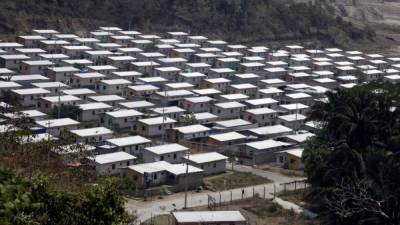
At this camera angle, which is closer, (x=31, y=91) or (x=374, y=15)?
(x=31, y=91)

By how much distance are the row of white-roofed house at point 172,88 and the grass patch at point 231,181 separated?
0.63 meters

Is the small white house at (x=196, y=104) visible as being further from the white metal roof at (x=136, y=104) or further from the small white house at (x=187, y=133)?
the small white house at (x=187, y=133)

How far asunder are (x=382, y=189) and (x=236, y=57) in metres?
31.0

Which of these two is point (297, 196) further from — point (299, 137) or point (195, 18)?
point (195, 18)

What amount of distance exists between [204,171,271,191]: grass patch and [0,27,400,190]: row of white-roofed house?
2.06ft

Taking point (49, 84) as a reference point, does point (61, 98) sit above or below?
below

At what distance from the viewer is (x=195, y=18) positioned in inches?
2293

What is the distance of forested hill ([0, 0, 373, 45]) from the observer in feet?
171

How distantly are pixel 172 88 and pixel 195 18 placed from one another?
77.1ft

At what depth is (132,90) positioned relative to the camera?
115ft

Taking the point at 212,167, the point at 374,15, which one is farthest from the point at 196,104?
the point at 374,15

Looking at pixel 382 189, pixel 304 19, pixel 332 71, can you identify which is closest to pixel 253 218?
pixel 382 189

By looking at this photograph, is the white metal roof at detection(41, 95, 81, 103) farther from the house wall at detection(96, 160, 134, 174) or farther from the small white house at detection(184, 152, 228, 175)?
the small white house at detection(184, 152, 228, 175)

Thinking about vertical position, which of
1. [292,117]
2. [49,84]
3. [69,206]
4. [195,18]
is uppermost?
[195,18]
